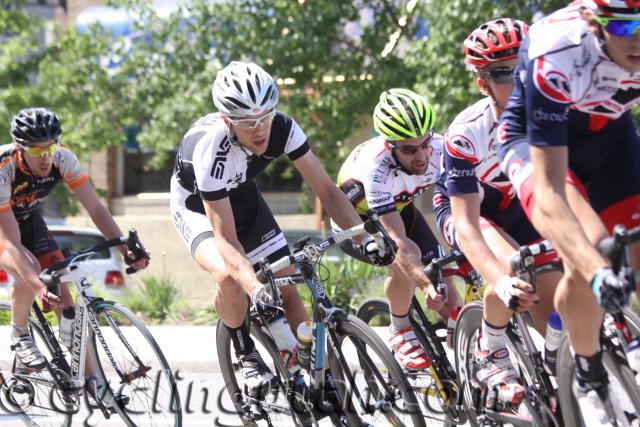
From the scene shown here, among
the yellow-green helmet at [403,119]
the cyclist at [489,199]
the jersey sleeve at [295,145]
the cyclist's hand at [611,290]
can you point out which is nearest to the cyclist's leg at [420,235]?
the yellow-green helmet at [403,119]

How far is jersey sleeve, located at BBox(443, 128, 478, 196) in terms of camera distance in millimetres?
5129

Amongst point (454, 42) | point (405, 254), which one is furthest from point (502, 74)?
point (454, 42)

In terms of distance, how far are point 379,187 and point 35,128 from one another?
2227 millimetres

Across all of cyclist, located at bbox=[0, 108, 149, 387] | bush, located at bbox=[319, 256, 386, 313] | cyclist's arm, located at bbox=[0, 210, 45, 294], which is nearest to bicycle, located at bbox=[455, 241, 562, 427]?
cyclist, located at bbox=[0, 108, 149, 387]

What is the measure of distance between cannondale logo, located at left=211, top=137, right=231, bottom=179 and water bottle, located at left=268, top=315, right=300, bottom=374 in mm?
868

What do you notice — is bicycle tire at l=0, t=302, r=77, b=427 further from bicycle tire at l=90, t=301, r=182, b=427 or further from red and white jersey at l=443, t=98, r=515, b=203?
red and white jersey at l=443, t=98, r=515, b=203

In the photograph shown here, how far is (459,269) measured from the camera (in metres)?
5.97

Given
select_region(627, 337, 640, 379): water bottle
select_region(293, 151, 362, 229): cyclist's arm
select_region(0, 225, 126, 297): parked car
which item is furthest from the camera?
select_region(0, 225, 126, 297): parked car

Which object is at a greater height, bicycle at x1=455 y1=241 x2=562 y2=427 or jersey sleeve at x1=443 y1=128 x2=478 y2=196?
jersey sleeve at x1=443 y1=128 x2=478 y2=196

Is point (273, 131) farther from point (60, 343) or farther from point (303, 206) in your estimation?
point (303, 206)

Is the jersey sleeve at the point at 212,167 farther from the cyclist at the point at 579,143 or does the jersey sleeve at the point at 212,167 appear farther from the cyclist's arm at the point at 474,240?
the cyclist at the point at 579,143

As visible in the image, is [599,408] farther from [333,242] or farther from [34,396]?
[34,396]

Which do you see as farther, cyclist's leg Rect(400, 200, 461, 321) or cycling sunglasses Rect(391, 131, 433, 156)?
cyclist's leg Rect(400, 200, 461, 321)

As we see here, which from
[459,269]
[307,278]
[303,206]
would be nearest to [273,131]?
[307,278]
